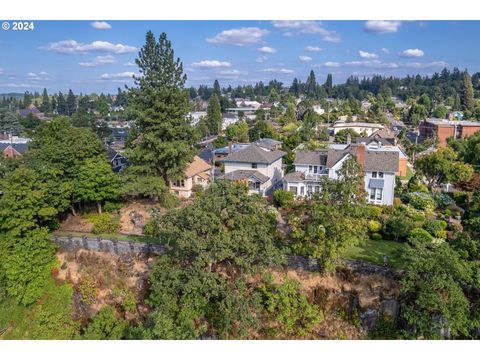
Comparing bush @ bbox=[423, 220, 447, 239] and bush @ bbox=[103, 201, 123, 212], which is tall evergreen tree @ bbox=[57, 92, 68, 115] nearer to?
bush @ bbox=[103, 201, 123, 212]

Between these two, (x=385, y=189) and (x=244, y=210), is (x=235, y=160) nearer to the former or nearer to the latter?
(x=385, y=189)

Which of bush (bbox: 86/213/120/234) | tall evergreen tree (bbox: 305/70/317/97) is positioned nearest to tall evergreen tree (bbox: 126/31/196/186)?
bush (bbox: 86/213/120/234)

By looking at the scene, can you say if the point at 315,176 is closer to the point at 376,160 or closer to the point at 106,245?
the point at 376,160

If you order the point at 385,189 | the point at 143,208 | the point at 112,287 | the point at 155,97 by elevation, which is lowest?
the point at 112,287

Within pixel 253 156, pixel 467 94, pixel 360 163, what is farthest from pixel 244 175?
pixel 467 94

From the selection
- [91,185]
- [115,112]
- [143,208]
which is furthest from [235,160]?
[115,112]

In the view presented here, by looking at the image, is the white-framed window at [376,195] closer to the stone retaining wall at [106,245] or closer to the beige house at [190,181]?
the beige house at [190,181]

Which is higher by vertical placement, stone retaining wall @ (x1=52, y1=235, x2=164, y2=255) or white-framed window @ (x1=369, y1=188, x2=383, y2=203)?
white-framed window @ (x1=369, y1=188, x2=383, y2=203)
